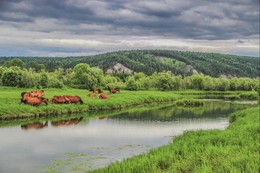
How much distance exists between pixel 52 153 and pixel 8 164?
13.0 feet

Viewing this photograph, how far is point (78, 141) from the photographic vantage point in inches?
1158

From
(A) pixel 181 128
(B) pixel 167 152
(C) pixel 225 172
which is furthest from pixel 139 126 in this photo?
(C) pixel 225 172

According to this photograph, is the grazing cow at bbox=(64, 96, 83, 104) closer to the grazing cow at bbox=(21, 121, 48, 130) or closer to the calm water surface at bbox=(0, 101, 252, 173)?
the calm water surface at bbox=(0, 101, 252, 173)

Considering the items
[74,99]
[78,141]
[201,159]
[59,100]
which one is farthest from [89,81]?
[201,159]

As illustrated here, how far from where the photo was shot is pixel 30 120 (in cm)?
4053

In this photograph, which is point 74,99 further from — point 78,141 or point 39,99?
point 78,141

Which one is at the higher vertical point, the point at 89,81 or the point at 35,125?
the point at 89,81

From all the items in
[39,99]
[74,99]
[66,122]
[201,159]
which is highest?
[39,99]

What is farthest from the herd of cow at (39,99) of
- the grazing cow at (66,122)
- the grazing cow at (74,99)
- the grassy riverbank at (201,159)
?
the grassy riverbank at (201,159)

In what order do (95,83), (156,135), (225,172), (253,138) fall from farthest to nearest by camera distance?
(95,83), (156,135), (253,138), (225,172)

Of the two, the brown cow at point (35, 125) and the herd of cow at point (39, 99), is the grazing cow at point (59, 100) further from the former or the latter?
the brown cow at point (35, 125)

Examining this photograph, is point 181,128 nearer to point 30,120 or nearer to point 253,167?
point 30,120

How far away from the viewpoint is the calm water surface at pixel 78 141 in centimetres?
2139

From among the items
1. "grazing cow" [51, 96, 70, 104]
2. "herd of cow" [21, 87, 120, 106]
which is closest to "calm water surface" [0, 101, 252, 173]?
"herd of cow" [21, 87, 120, 106]
